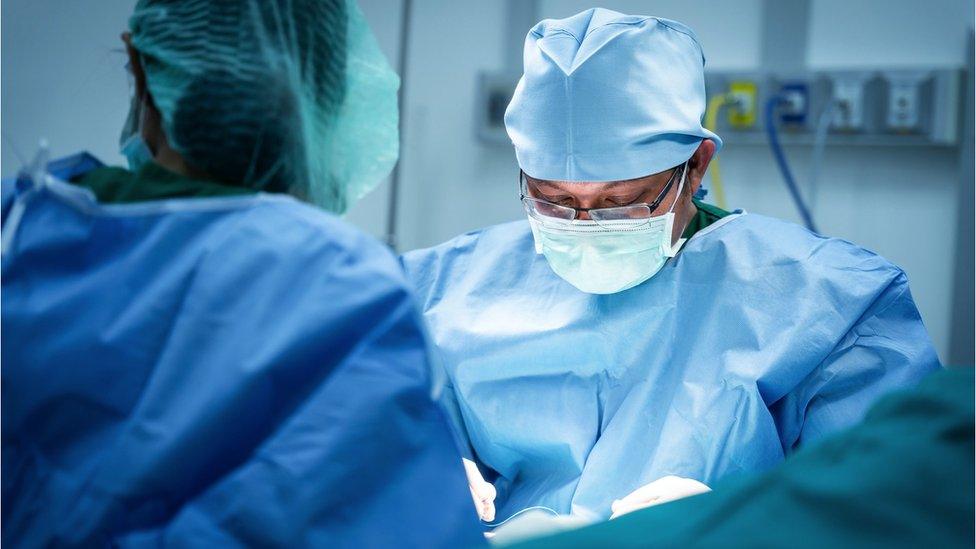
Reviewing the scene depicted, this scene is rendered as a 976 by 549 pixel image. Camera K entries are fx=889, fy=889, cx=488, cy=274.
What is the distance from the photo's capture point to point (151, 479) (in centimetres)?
72

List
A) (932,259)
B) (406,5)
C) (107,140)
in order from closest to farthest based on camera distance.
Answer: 1. (107,140)
2. (932,259)
3. (406,5)

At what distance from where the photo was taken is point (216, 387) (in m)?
0.72

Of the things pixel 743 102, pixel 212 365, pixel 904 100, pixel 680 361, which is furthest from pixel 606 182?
pixel 904 100

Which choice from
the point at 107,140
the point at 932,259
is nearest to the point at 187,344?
the point at 107,140

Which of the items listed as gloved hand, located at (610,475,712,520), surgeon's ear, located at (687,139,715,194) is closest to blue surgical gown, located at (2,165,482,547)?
gloved hand, located at (610,475,712,520)

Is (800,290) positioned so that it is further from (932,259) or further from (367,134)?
(932,259)

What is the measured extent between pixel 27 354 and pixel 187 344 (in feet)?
0.48

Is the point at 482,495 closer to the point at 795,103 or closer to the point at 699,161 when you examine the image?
the point at 699,161

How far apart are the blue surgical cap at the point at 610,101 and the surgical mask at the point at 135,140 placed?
0.61 metres

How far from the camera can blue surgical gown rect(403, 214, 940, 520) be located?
1.21m

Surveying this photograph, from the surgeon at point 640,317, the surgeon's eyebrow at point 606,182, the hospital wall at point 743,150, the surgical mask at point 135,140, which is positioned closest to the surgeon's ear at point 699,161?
the surgeon at point 640,317

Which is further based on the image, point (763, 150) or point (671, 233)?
point (763, 150)

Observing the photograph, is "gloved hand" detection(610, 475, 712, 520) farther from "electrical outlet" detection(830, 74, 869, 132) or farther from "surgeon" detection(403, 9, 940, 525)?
"electrical outlet" detection(830, 74, 869, 132)

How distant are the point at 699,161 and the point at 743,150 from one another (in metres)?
0.97
